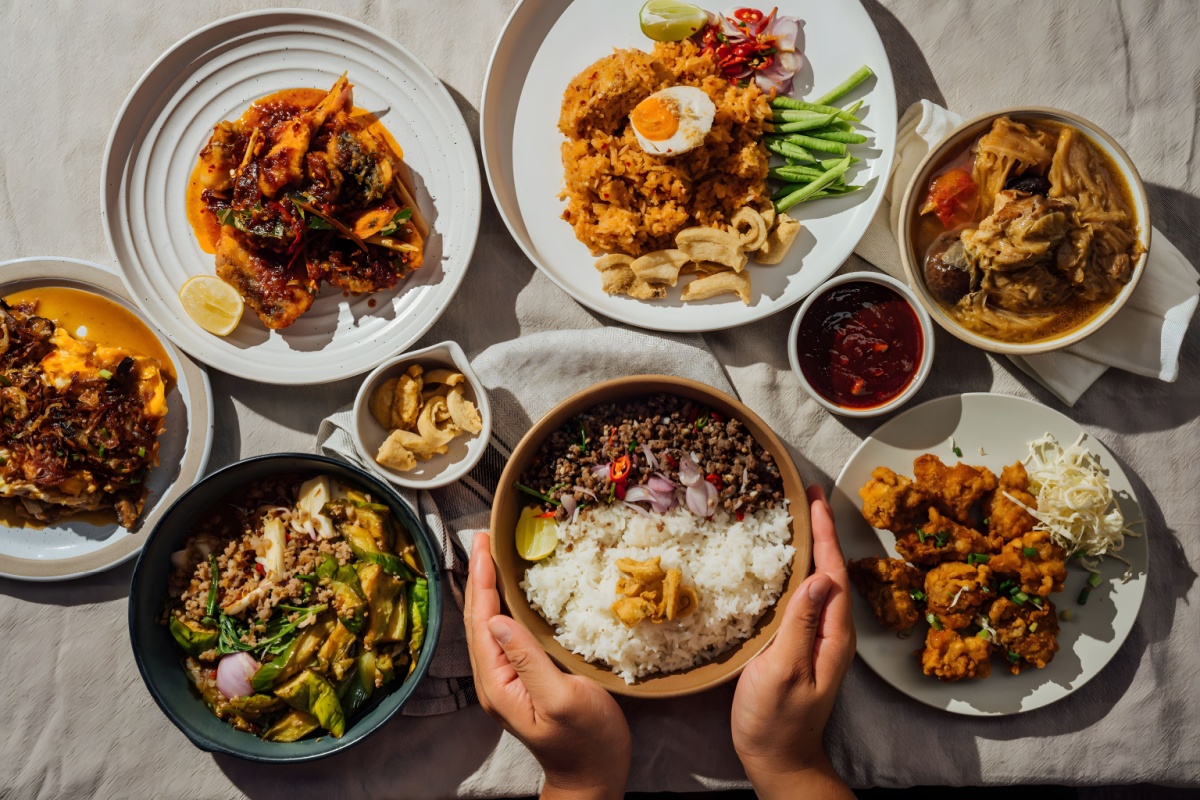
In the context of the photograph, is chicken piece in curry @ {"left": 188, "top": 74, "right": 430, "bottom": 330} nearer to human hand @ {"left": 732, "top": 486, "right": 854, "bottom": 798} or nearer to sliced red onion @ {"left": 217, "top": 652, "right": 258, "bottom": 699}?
sliced red onion @ {"left": 217, "top": 652, "right": 258, "bottom": 699}

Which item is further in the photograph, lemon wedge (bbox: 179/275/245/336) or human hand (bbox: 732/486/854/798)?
lemon wedge (bbox: 179/275/245/336)

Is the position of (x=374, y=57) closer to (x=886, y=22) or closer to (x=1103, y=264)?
(x=886, y=22)

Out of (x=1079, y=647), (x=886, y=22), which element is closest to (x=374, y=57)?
(x=886, y=22)

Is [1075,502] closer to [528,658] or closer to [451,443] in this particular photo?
[528,658]

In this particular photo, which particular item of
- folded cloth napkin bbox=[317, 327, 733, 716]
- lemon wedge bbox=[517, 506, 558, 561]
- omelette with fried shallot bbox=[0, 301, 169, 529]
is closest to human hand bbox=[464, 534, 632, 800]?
lemon wedge bbox=[517, 506, 558, 561]

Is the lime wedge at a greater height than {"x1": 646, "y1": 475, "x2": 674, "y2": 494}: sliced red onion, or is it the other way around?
the lime wedge

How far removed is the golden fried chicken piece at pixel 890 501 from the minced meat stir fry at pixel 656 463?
0.37 m

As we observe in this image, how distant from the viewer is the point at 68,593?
3.34m

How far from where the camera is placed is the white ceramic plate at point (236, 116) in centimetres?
312

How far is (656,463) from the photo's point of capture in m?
2.91

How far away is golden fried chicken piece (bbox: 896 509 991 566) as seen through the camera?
302 cm

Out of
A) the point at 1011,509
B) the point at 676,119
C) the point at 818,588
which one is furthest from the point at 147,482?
the point at 1011,509

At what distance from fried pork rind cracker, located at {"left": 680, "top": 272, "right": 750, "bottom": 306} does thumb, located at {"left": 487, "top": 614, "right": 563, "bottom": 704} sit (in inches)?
58.9

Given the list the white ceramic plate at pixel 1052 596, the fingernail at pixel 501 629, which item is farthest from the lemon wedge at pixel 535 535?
the white ceramic plate at pixel 1052 596
